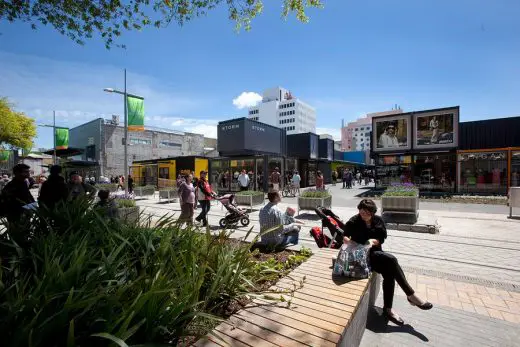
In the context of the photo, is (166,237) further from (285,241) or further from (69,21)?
(69,21)

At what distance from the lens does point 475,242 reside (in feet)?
23.4

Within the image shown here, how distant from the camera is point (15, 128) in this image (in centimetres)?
2925

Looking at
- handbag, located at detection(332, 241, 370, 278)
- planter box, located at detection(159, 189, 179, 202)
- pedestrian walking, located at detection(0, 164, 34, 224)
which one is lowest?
planter box, located at detection(159, 189, 179, 202)

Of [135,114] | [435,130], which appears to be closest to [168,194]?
[135,114]

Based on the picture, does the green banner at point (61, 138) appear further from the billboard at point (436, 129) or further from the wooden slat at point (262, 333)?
the wooden slat at point (262, 333)

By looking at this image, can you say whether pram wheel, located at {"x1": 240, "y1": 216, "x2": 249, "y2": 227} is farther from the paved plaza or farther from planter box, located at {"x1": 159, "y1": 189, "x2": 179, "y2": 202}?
planter box, located at {"x1": 159, "y1": 189, "x2": 179, "y2": 202}

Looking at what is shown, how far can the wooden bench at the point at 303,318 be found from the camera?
6.54 feet

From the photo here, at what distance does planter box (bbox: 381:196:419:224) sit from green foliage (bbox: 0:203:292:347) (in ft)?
24.0

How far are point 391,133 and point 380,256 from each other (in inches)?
887

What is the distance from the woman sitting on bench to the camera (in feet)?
11.5

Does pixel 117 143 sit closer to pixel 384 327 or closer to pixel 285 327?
pixel 384 327

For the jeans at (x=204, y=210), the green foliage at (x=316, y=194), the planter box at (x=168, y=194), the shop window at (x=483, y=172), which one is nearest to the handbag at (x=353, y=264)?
the jeans at (x=204, y=210)

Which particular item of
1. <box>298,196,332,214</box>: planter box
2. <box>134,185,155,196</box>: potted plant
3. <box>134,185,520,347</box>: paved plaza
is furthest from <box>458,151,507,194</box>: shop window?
<box>134,185,155,196</box>: potted plant

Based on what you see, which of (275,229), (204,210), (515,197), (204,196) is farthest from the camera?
(515,197)
